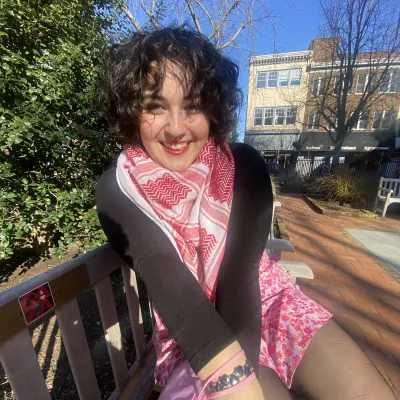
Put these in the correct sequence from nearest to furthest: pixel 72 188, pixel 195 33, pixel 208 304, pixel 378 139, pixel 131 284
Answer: pixel 208 304
pixel 195 33
pixel 131 284
pixel 72 188
pixel 378 139

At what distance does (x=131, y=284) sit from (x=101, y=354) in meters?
1.24

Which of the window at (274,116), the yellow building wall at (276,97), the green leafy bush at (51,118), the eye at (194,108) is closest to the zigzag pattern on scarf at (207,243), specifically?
the eye at (194,108)

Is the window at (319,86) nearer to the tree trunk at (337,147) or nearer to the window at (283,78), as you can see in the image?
the tree trunk at (337,147)

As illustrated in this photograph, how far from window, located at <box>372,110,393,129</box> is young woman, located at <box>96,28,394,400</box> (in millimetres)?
22696

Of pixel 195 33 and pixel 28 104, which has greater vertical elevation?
pixel 195 33

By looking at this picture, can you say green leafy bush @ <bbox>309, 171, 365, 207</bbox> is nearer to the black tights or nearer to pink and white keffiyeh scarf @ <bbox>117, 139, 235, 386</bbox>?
the black tights

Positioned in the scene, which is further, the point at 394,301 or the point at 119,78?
the point at 394,301

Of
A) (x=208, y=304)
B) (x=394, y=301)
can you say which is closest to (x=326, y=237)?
(x=394, y=301)

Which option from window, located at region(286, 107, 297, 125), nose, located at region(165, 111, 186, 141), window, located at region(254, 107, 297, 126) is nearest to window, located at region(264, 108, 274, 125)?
window, located at region(254, 107, 297, 126)

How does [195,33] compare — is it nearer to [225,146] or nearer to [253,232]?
[225,146]

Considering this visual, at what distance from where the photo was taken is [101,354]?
204cm

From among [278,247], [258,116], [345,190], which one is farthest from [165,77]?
[258,116]

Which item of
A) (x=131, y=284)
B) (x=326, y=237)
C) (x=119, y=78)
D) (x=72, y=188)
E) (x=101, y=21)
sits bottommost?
(x=326, y=237)

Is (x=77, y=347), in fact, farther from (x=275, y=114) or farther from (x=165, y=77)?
(x=275, y=114)
